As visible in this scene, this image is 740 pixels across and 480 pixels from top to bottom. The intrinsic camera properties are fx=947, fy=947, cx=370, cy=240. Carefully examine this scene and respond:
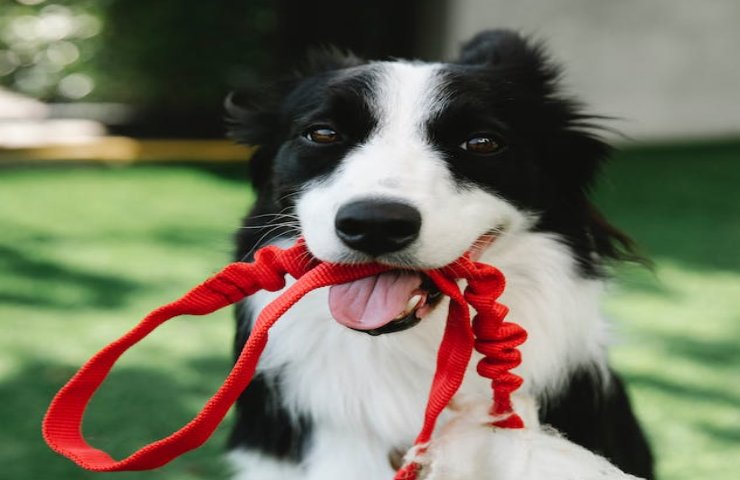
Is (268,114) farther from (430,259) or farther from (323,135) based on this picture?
(430,259)

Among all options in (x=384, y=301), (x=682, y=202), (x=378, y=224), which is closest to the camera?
(x=378, y=224)

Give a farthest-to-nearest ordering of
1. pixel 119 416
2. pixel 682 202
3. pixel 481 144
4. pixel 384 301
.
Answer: pixel 682 202, pixel 119 416, pixel 481 144, pixel 384 301

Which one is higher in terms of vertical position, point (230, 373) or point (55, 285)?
point (230, 373)

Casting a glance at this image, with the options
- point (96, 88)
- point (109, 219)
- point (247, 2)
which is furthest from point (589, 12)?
point (109, 219)

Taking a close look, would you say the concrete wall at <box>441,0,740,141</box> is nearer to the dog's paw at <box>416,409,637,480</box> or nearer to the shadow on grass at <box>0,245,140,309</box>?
the shadow on grass at <box>0,245,140,309</box>

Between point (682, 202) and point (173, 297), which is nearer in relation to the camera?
point (173, 297)

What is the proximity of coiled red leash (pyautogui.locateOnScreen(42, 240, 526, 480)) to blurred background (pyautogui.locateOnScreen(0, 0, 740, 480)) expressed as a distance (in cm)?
61

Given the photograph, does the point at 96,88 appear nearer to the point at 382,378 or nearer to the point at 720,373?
the point at 720,373

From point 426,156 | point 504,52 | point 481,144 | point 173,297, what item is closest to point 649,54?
point 173,297

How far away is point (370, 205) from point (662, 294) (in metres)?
3.78

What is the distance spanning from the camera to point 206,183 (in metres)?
7.72

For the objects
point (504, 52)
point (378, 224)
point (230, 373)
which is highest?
point (504, 52)

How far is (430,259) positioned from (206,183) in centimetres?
600

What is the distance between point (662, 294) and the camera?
5242mm
